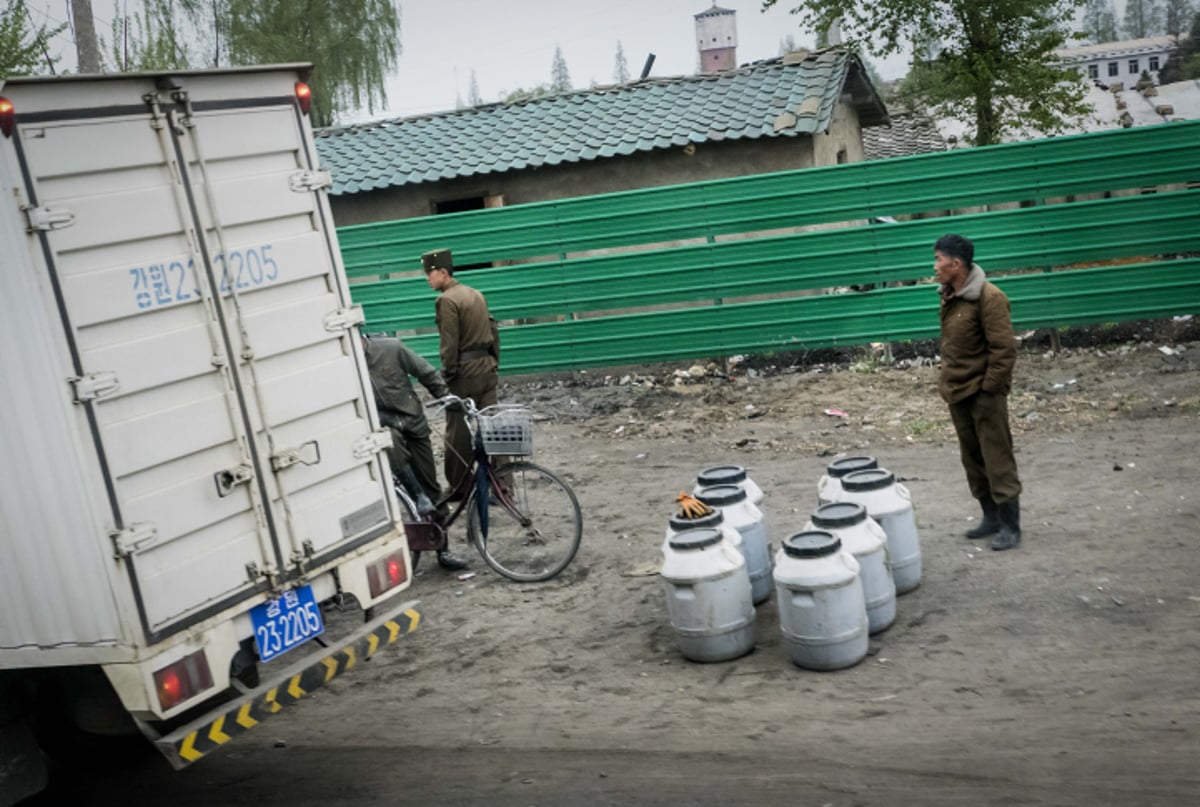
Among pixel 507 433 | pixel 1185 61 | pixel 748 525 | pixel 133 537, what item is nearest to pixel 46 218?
pixel 133 537

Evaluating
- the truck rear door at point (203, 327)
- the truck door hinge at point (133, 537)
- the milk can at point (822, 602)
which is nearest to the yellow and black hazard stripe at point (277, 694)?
the truck rear door at point (203, 327)

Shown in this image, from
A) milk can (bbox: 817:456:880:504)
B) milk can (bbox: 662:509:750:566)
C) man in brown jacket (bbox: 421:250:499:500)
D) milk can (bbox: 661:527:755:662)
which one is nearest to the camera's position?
milk can (bbox: 661:527:755:662)

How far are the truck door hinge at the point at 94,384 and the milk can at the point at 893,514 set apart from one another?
12.7ft

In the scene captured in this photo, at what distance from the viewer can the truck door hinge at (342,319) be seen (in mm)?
5184

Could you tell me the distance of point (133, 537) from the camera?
13.8ft

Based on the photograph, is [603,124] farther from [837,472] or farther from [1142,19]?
[1142,19]

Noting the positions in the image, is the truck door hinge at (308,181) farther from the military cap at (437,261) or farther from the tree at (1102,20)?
the tree at (1102,20)

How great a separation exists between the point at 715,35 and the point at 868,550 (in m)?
37.9

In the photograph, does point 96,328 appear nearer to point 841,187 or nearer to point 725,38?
point 841,187

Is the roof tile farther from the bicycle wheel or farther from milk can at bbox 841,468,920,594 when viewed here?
milk can at bbox 841,468,920,594

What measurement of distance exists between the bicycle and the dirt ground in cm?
21

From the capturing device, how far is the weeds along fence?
11672 millimetres

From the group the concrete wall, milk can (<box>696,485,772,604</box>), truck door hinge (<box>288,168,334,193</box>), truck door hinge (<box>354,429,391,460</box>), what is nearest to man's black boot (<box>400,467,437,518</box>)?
milk can (<box>696,485,772,604</box>)

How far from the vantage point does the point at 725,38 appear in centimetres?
3962
